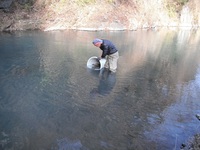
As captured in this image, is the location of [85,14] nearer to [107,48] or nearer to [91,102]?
[107,48]

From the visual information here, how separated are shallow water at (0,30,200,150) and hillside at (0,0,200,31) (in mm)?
9788

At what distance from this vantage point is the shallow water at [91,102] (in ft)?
22.3

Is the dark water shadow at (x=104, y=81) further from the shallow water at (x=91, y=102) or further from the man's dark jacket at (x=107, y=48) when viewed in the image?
the man's dark jacket at (x=107, y=48)

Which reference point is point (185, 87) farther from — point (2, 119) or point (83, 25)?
point (83, 25)

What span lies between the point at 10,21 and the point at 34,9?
324 centimetres

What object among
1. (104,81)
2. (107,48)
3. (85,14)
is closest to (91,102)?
(104,81)

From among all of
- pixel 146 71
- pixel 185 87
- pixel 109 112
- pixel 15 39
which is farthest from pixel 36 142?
pixel 15 39

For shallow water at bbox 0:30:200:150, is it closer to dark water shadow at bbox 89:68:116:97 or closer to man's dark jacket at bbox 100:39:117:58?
dark water shadow at bbox 89:68:116:97

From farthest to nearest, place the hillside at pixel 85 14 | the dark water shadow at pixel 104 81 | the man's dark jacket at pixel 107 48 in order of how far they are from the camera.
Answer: the hillside at pixel 85 14, the man's dark jacket at pixel 107 48, the dark water shadow at pixel 104 81

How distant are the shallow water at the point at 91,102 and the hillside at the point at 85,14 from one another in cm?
979

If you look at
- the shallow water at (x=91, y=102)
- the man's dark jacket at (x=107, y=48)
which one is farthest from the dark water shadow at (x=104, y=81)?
the man's dark jacket at (x=107, y=48)

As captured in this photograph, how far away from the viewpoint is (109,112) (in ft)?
27.7

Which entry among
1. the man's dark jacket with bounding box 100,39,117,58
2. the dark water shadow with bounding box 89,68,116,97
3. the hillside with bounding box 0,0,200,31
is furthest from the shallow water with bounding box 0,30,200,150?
the hillside with bounding box 0,0,200,31

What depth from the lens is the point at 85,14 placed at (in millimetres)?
29578
